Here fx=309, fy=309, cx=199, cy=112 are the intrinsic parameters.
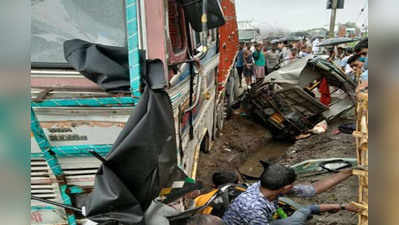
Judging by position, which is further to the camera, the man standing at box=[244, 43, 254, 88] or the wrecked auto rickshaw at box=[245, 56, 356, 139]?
the man standing at box=[244, 43, 254, 88]

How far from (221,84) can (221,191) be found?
3875 mm

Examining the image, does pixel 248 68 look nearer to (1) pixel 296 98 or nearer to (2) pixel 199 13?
(1) pixel 296 98

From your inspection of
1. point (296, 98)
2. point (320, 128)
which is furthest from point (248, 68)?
point (320, 128)

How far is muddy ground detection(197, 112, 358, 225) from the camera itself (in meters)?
3.86

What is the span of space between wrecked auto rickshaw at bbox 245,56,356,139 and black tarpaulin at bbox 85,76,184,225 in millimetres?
5405

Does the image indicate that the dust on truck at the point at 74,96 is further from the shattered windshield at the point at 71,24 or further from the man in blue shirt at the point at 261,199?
the man in blue shirt at the point at 261,199

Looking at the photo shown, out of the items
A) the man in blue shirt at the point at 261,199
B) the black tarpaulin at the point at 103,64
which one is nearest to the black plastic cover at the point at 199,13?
the black tarpaulin at the point at 103,64

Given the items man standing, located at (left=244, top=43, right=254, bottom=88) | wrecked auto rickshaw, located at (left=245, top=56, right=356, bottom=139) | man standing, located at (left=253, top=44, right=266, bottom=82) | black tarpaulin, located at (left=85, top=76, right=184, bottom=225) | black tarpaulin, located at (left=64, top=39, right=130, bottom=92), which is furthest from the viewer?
man standing, located at (left=244, top=43, right=254, bottom=88)

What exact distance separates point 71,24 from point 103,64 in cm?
50

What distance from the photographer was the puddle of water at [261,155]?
5840 millimetres

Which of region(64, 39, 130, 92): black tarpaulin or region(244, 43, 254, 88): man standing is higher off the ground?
region(64, 39, 130, 92): black tarpaulin

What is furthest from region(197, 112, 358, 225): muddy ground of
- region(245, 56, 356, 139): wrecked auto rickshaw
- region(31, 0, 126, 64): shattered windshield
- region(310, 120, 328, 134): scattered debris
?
region(31, 0, 126, 64): shattered windshield

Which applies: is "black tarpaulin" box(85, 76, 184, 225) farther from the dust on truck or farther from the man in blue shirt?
the man in blue shirt

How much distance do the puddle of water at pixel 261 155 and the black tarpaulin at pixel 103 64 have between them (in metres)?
4.12
